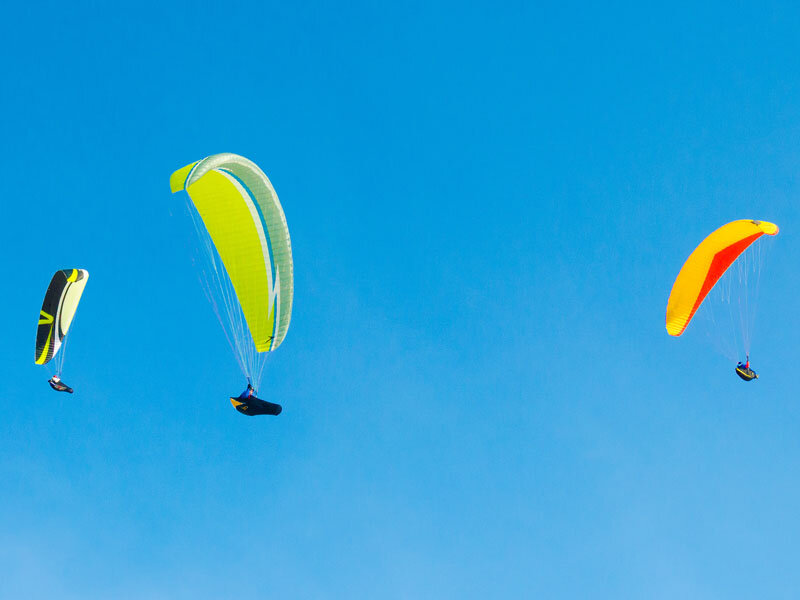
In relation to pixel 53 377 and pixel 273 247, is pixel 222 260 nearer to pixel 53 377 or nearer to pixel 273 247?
pixel 273 247

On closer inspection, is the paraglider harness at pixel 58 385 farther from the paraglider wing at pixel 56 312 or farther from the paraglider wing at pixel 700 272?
the paraglider wing at pixel 700 272

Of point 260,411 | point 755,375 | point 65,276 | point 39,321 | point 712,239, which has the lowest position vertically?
point 260,411

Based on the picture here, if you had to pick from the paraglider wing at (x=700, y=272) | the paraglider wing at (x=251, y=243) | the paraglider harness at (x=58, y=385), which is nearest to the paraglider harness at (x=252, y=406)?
the paraglider wing at (x=251, y=243)

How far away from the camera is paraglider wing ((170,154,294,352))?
30297 millimetres

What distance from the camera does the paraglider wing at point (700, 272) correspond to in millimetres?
36156

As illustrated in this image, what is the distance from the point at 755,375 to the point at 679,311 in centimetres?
429

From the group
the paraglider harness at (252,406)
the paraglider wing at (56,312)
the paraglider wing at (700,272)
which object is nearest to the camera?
the paraglider harness at (252,406)

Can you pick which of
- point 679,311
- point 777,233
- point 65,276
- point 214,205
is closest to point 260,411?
point 214,205

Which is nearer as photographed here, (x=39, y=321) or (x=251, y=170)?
(x=251, y=170)

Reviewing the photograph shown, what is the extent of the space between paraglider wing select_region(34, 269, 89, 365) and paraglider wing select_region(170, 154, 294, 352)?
1117 centimetres

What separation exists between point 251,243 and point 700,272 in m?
20.3

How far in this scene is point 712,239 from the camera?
36.2 metres

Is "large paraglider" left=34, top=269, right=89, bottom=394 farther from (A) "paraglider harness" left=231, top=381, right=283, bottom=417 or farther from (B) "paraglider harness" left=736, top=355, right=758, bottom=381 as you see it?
(B) "paraglider harness" left=736, top=355, right=758, bottom=381

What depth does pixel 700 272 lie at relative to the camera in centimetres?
3706
